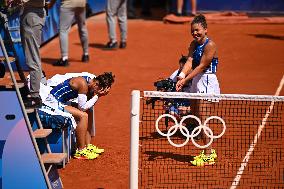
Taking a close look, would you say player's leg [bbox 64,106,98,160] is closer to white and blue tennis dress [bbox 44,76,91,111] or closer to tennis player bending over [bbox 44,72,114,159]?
tennis player bending over [bbox 44,72,114,159]

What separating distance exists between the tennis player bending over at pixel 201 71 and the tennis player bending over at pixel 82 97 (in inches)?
40.3

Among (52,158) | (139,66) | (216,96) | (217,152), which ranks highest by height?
(216,96)

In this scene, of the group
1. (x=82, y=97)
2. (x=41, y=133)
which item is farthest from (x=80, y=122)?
(x=41, y=133)

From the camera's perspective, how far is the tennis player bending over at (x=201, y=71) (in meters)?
7.83

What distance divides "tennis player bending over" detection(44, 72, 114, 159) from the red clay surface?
0.21 metres

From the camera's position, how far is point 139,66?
550 inches

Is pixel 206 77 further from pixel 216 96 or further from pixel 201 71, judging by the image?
pixel 216 96

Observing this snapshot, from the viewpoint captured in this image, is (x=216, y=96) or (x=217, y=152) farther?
Answer: (x=217, y=152)

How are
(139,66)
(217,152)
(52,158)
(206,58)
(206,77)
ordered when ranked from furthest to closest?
(139,66), (217,152), (206,77), (206,58), (52,158)

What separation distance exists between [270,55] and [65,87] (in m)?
8.00

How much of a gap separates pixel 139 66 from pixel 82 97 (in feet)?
19.4

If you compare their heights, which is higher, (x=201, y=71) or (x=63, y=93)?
(x=201, y=71)

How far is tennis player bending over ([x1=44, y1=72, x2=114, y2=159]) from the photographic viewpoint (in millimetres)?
8180

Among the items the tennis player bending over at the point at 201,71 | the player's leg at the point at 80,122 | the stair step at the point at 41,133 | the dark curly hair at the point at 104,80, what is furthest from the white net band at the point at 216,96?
the player's leg at the point at 80,122
